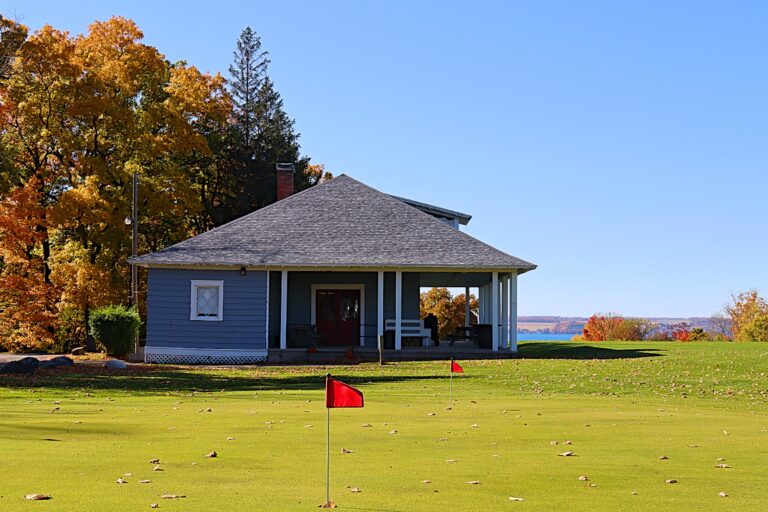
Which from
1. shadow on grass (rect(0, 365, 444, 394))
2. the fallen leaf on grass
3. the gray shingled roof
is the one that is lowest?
the fallen leaf on grass

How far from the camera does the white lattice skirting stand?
3194 cm

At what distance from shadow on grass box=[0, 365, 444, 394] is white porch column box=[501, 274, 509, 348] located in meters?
10.3

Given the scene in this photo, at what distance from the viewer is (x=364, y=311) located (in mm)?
35219

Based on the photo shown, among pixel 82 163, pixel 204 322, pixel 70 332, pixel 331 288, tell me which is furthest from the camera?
pixel 70 332

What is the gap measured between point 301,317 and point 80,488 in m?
27.3

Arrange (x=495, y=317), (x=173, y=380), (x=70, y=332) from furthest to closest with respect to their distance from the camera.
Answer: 1. (x=70, y=332)
2. (x=495, y=317)
3. (x=173, y=380)

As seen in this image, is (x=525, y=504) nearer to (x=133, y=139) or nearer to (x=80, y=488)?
(x=80, y=488)

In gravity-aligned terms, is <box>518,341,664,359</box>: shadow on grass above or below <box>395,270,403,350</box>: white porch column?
below

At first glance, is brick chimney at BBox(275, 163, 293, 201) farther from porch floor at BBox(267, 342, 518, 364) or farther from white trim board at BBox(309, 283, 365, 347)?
porch floor at BBox(267, 342, 518, 364)

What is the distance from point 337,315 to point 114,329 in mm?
7696

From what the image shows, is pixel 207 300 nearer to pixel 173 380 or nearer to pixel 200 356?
pixel 200 356

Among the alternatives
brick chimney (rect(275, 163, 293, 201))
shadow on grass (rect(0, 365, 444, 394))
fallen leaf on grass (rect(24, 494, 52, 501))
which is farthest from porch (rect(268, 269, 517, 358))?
fallen leaf on grass (rect(24, 494, 52, 501))

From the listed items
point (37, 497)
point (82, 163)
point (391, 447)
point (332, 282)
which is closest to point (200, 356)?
point (332, 282)

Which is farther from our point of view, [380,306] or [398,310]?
[398,310]
